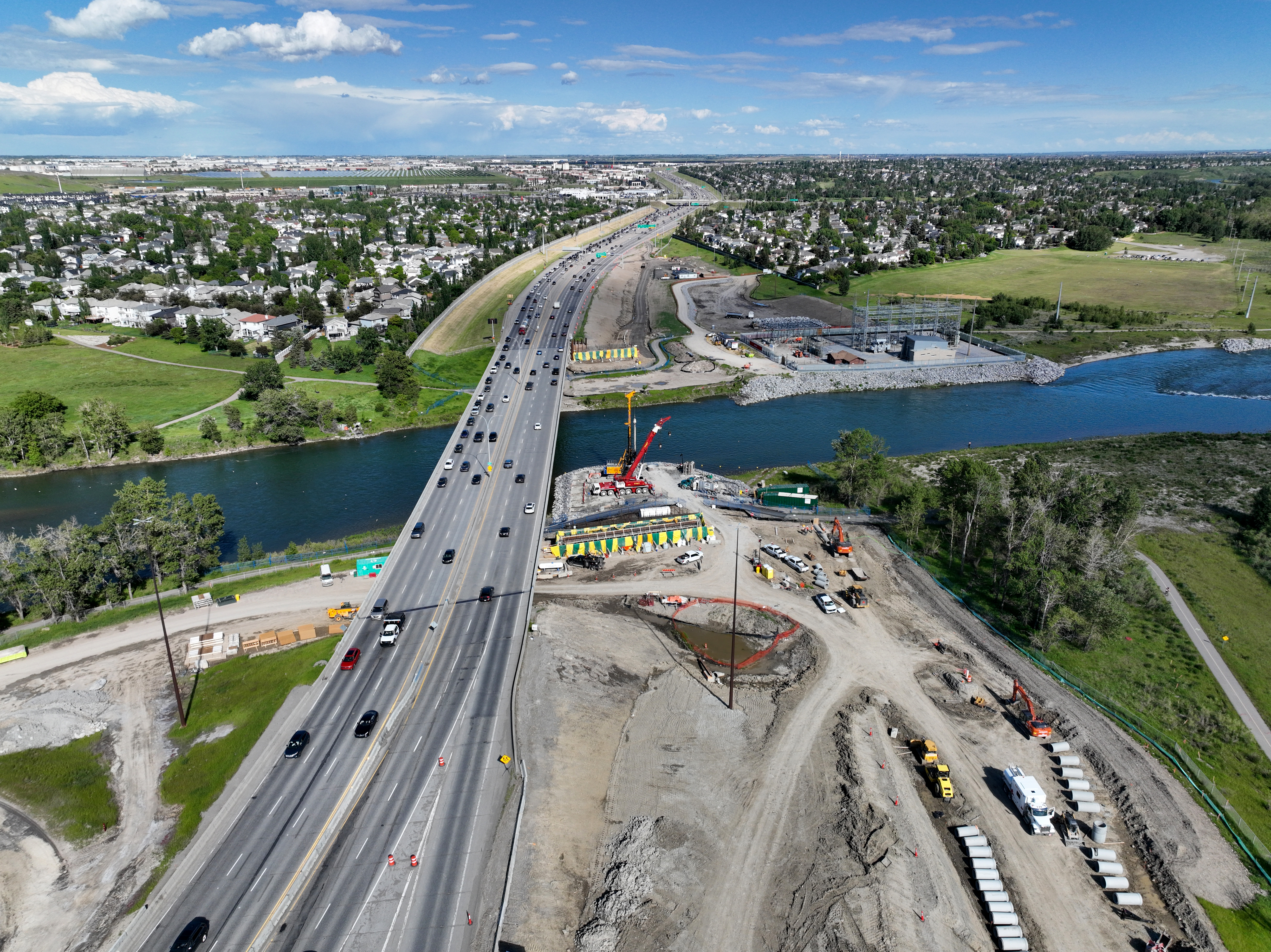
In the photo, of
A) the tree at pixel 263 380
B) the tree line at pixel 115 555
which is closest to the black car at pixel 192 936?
the tree line at pixel 115 555

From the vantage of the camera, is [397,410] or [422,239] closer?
[397,410]

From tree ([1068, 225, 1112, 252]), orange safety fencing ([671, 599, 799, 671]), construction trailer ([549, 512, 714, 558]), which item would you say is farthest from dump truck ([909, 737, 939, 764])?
tree ([1068, 225, 1112, 252])

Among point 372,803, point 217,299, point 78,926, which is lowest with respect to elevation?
point 78,926

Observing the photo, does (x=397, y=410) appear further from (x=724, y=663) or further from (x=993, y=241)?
(x=993, y=241)

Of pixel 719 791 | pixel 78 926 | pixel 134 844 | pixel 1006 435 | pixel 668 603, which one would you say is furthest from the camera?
pixel 1006 435

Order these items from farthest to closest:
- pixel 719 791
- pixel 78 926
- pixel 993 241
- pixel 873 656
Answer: pixel 993 241 < pixel 873 656 < pixel 719 791 < pixel 78 926

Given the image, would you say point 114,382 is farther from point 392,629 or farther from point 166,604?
point 392,629

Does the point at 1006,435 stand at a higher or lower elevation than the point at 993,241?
lower

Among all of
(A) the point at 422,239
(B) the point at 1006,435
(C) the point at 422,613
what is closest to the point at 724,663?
(C) the point at 422,613
